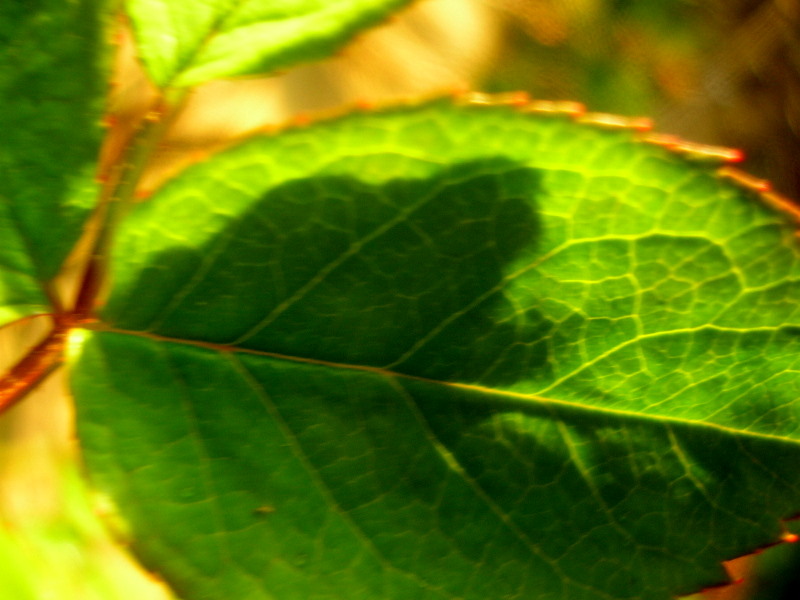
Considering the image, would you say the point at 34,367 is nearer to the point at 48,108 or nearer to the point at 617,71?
the point at 48,108

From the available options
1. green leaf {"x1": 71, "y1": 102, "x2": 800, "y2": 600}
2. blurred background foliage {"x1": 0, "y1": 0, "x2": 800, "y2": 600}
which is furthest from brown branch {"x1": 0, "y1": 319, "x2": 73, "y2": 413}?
blurred background foliage {"x1": 0, "y1": 0, "x2": 800, "y2": 600}

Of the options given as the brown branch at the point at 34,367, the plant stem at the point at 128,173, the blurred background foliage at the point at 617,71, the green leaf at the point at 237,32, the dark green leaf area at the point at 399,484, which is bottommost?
the dark green leaf area at the point at 399,484

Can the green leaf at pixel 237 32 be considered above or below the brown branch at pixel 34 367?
above

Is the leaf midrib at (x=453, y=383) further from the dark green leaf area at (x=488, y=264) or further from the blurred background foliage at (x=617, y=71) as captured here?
the blurred background foliage at (x=617, y=71)

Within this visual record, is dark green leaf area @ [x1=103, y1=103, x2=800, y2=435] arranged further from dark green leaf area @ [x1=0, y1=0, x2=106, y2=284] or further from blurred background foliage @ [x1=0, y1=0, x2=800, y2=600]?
blurred background foliage @ [x1=0, y1=0, x2=800, y2=600]

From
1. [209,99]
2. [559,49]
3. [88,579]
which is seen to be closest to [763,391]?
[88,579]

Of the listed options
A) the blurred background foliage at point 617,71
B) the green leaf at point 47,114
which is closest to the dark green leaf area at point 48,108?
the green leaf at point 47,114

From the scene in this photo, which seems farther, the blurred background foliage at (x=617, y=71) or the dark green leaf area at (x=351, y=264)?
the blurred background foliage at (x=617, y=71)
